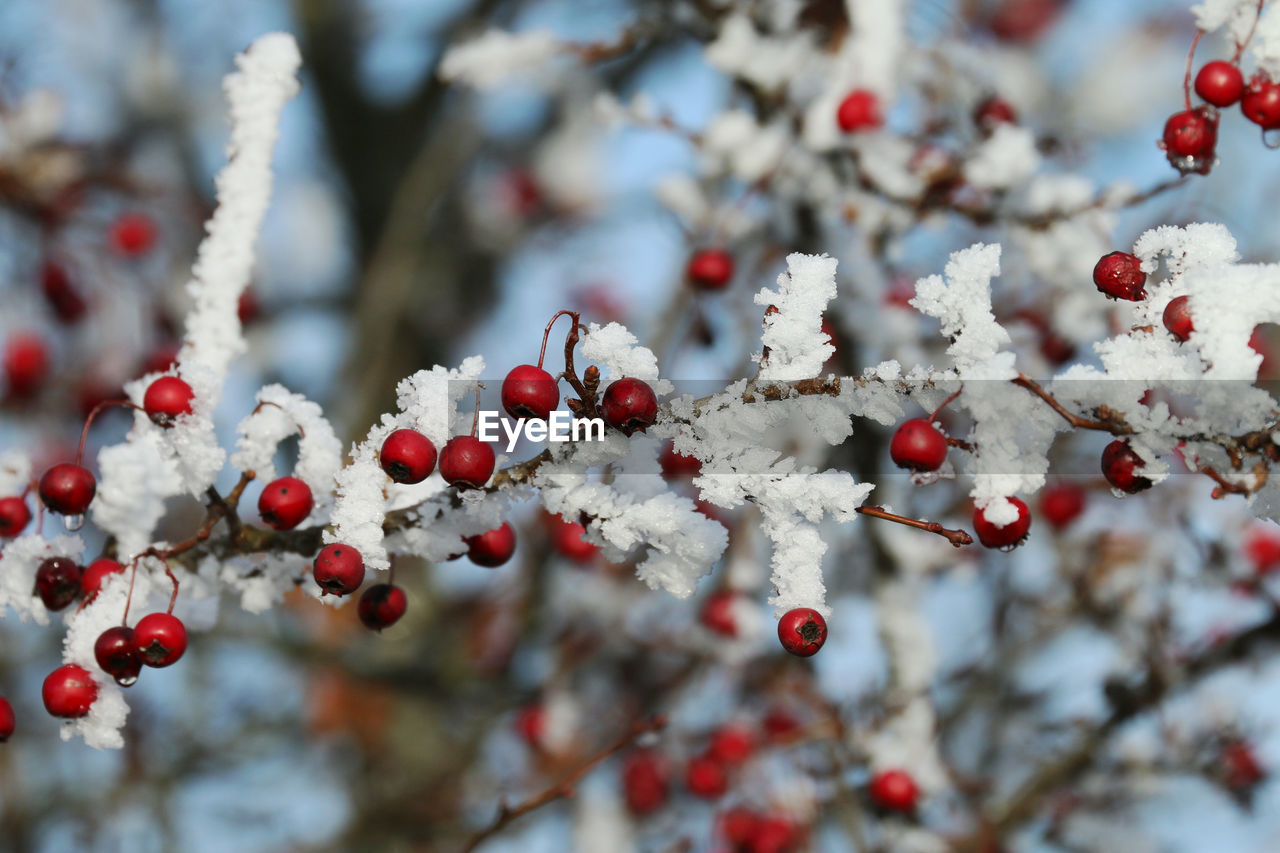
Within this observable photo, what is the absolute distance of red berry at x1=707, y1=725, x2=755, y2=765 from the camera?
3566 mm

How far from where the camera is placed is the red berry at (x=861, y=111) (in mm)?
2582

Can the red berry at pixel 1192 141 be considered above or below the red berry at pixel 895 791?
above

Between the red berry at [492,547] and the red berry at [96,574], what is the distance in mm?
520

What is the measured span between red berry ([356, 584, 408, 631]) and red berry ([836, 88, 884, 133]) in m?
1.85

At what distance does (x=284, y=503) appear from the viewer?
131cm

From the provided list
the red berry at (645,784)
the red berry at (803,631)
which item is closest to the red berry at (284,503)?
the red berry at (803,631)

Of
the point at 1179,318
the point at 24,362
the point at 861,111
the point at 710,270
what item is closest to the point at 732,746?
the point at 710,270

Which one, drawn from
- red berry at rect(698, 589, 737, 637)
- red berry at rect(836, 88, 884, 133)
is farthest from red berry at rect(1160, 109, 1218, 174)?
red berry at rect(698, 589, 737, 637)

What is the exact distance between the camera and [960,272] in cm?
112

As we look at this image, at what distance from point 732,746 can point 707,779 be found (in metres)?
0.16

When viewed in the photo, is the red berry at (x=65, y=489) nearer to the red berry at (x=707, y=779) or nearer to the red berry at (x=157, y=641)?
the red berry at (x=157, y=641)

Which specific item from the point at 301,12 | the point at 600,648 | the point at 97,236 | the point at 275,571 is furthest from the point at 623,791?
the point at 301,12

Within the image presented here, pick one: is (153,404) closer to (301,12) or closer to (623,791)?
(623,791)

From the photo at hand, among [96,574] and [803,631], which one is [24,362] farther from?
[803,631]
